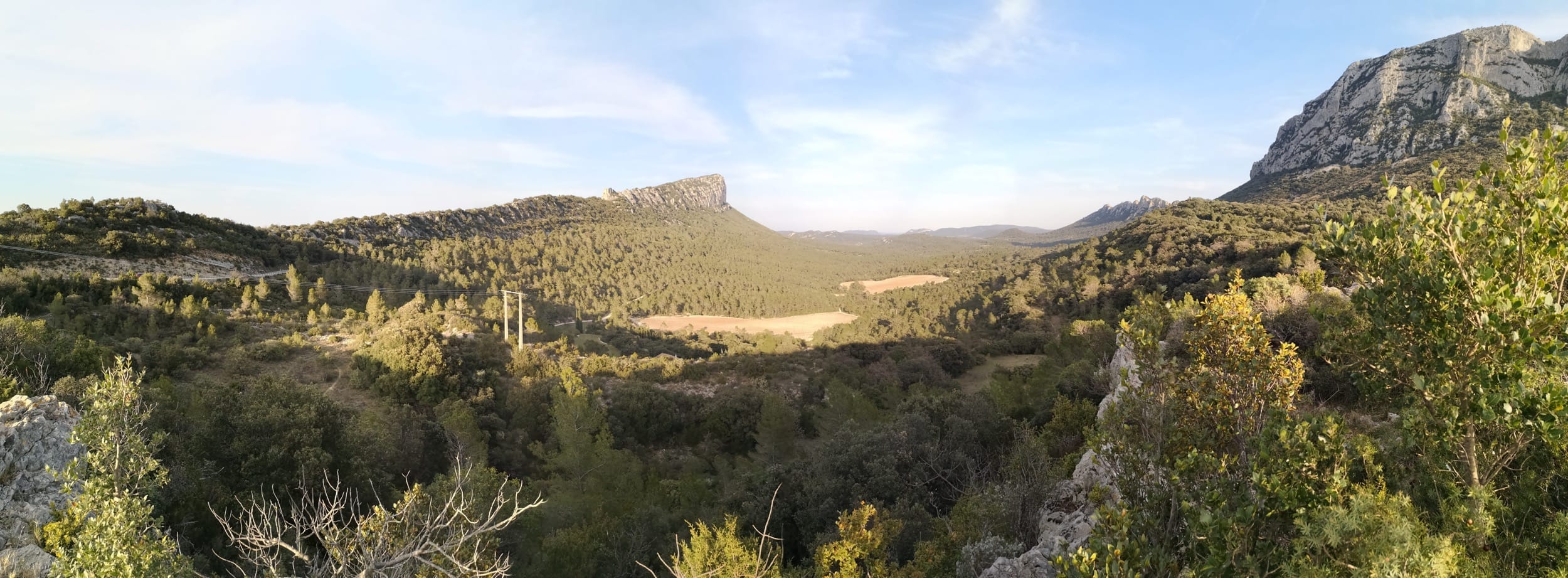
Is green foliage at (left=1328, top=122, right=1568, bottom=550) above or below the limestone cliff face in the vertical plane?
below

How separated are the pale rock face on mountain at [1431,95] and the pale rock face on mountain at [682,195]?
107 metres

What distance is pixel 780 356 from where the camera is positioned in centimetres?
3509

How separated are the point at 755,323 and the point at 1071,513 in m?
55.1

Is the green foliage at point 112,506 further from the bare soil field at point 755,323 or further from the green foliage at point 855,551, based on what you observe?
the bare soil field at point 755,323

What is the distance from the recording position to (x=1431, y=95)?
61625 mm

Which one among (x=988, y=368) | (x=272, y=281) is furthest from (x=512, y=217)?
(x=988, y=368)

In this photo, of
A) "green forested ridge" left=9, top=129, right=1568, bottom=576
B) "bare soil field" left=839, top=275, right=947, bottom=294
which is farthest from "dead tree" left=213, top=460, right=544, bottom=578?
"bare soil field" left=839, top=275, right=947, bottom=294

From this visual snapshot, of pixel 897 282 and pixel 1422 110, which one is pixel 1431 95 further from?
pixel 897 282

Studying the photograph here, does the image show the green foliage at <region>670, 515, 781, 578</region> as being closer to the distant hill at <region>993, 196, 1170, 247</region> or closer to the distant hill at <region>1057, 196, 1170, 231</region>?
the distant hill at <region>993, 196, 1170, 247</region>

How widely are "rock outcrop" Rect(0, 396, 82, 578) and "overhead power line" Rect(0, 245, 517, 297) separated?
78.1 feet

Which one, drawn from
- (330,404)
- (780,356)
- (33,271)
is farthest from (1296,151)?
(33,271)

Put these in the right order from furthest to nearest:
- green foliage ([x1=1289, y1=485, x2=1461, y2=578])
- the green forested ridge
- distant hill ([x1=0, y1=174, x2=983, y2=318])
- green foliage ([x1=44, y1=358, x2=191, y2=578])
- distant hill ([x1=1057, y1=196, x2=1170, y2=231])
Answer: distant hill ([x1=1057, y1=196, x2=1170, y2=231])
distant hill ([x1=0, y1=174, x2=983, y2=318])
green foliage ([x1=44, y1=358, x2=191, y2=578])
the green forested ridge
green foliage ([x1=1289, y1=485, x2=1461, y2=578])

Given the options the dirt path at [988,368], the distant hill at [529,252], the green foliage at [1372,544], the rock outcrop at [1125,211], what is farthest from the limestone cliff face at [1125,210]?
the green foliage at [1372,544]

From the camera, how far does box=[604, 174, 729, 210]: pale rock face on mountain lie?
118938 millimetres
